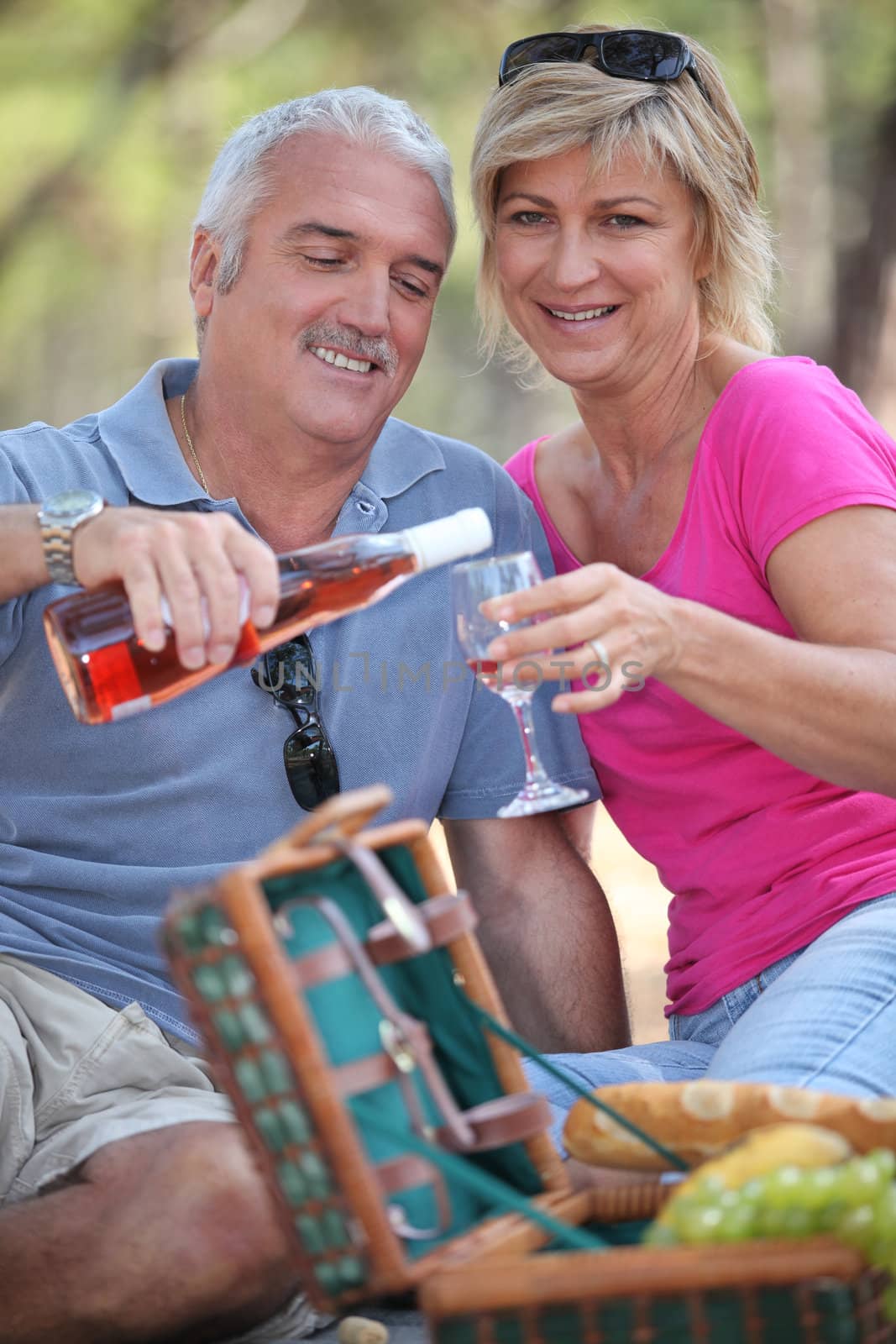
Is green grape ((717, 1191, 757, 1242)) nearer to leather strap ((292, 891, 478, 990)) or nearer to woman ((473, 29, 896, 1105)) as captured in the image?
leather strap ((292, 891, 478, 990))

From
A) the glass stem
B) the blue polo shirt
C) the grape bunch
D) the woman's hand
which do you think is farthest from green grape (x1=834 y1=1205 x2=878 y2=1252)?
the blue polo shirt

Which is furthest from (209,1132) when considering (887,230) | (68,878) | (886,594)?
(887,230)

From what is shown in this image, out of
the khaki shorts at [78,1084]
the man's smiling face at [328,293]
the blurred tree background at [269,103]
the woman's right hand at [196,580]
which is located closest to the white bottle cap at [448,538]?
the woman's right hand at [196,580]

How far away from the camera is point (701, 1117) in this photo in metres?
1.56

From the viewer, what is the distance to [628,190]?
105 inches

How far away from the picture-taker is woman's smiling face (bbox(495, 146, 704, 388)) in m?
2.67

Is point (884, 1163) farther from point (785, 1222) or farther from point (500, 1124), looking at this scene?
point (500, 1124)

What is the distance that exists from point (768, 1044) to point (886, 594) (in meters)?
0.73

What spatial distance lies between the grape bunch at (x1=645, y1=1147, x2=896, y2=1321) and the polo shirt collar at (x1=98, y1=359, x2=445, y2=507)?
180cm

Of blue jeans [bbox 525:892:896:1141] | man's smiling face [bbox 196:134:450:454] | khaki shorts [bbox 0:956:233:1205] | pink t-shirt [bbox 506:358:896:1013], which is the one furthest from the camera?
man's smiling face [bbox 196:134:450:454]

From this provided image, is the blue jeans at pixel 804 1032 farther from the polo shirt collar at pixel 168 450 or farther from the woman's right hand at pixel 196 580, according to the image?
the polo shirt collar at pixel 168 450

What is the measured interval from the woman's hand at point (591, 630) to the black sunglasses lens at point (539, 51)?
132 cm

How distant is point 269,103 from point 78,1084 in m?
8.78

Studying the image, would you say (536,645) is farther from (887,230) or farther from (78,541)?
(887,230)
